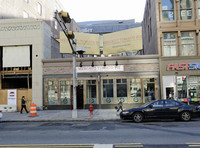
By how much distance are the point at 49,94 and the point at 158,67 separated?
11290mm

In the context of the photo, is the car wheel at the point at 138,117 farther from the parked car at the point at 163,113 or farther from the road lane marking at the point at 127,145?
the road lane marking at the point at 127,145

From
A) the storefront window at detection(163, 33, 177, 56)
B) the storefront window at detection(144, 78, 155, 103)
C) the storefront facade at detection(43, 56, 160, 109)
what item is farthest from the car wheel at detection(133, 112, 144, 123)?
the storefront window at detection(163, 33, 177, 56)

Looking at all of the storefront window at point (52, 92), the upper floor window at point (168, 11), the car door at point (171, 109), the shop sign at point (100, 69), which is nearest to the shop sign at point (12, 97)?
the storefront window at point (52, 92)

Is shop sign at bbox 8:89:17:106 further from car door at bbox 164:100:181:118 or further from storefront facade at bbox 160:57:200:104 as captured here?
car door at bbox 164:100:181:118

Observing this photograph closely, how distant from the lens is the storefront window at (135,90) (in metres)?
19.3

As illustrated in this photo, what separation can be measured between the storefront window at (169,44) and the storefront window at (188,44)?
75 centimetres

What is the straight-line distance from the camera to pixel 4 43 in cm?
2028

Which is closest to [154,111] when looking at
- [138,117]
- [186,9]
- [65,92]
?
[138,117]

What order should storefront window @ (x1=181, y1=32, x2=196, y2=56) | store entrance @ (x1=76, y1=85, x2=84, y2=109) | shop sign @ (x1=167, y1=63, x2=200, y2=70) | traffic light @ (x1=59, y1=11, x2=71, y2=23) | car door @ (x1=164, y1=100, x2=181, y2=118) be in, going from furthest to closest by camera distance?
store entrance @ (x1=76, y1=85, x2=84, y2=109), storefront window @ (x1=181, y1=32, x2=196, y2=56), shop sign @ (x1=167, y1=63, x2=200, y2=70), car door @ (x1=164, y1=100, x2=181, y2=118), traffic light @ (x1=59, y1=11, x2=71, y2=23)

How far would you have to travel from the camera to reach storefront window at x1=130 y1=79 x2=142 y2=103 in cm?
1930

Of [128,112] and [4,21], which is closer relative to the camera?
[128,112]

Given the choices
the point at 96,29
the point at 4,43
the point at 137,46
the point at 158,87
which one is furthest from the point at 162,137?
the point at 96,29

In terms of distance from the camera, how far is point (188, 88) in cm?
1870

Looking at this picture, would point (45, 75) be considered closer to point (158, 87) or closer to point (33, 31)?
point (33, 31)
